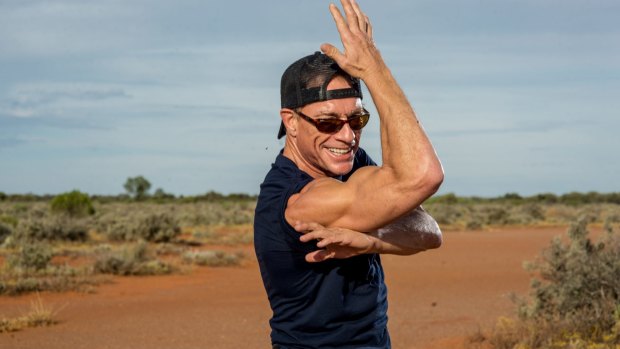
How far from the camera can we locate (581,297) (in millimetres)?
9812

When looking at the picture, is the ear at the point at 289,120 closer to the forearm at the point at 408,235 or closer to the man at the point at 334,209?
the man at the point at 334,209

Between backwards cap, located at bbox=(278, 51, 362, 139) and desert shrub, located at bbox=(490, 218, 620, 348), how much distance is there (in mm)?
5724

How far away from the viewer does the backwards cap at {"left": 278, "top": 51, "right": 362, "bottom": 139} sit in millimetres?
3141

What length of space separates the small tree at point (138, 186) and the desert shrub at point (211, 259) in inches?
2539

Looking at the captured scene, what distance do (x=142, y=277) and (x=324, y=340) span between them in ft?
46.8

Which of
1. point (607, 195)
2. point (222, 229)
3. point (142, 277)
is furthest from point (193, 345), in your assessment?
point (607, 195)

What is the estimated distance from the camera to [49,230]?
75.0 feet

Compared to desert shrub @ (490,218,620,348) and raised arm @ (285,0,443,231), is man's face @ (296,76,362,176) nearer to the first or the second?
raised arm @ (285,0,443,231)

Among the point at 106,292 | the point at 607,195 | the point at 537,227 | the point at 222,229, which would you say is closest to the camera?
the point at 106,292

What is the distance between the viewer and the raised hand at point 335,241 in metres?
2.87

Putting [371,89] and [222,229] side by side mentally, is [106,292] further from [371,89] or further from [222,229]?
[222,229]

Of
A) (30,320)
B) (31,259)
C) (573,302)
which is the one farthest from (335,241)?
(31,259)

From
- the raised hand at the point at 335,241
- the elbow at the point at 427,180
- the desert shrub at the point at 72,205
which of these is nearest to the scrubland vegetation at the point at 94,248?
the desert shrub at the point at 72,205

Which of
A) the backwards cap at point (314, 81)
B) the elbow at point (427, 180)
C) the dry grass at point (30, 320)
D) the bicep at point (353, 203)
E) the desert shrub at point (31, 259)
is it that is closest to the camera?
the elbow at point (427, 180)
